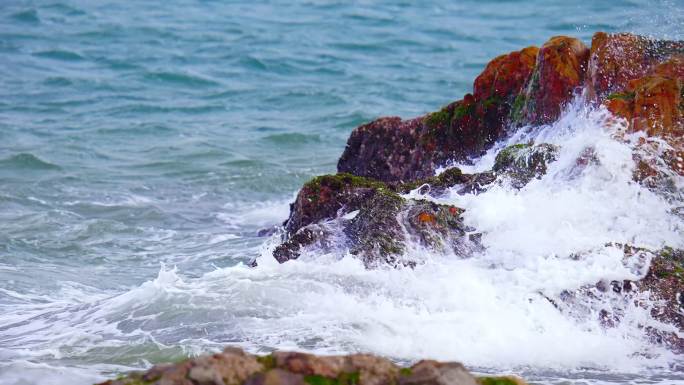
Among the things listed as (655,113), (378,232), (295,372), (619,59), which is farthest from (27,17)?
(295,372)

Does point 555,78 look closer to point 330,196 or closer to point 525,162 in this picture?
point 525,162

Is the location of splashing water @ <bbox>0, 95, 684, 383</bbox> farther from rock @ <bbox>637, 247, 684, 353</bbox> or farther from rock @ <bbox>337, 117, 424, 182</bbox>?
rock @ <bbox>337, 117, 424, 182</bbox>

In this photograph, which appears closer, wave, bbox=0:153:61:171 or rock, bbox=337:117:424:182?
rock, bbox=337:117:424:182

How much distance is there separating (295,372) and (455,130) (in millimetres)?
5864

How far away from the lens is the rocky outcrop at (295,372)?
4.17m

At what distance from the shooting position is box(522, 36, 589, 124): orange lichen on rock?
29.1 ft

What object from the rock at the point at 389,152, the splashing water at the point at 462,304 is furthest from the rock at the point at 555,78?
the rock at the point at 389,152

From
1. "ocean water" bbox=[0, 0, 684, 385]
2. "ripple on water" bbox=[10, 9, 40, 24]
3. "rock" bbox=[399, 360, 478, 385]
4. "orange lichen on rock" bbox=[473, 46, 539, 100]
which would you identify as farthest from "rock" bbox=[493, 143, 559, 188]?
"ripple on water" bbox=[10, 9, 40, 24]

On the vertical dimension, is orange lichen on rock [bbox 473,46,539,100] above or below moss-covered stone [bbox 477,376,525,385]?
above

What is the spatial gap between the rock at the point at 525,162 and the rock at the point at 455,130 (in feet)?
3.83

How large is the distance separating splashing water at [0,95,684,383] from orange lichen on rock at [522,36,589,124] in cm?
74

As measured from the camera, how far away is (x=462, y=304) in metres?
6.76

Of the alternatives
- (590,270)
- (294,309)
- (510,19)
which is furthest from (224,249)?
(510,19)

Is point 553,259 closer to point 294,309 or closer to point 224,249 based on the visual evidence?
point 294,309
